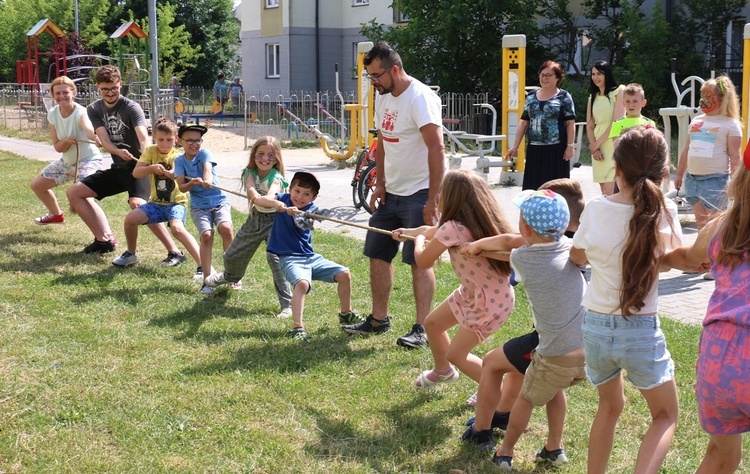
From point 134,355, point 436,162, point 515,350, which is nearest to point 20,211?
point 134,355

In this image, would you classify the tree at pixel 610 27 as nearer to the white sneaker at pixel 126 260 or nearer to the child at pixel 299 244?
the white sneaker at pixel 126 260

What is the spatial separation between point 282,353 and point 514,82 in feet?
33.3

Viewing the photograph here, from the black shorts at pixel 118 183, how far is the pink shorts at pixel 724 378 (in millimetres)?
7268

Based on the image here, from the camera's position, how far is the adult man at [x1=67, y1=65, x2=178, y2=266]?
9.46 meters

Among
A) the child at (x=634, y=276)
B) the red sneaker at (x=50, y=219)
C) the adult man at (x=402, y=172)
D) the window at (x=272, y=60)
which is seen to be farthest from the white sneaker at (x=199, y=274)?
the window at (x=272, y=60)

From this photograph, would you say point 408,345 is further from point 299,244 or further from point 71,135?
point 71,135

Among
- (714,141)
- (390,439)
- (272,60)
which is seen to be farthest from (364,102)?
(272,60)

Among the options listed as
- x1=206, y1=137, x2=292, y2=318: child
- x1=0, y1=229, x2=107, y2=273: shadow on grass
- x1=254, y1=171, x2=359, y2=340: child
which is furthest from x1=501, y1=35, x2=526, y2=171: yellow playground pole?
x1=254, y1=171, x2=359, y2=340: child

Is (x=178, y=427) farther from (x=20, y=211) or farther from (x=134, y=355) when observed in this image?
(x=20, y=211)

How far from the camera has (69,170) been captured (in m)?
10.2

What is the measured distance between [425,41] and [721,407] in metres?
24.7

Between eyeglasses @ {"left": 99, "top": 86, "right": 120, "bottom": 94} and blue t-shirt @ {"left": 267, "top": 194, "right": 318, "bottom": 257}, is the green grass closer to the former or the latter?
blue t-shirt @ {"left": 267, "top": 194, "right": 318, "bottom": 257}

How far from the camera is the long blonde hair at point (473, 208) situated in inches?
187

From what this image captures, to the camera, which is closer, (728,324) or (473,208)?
(728,324)
